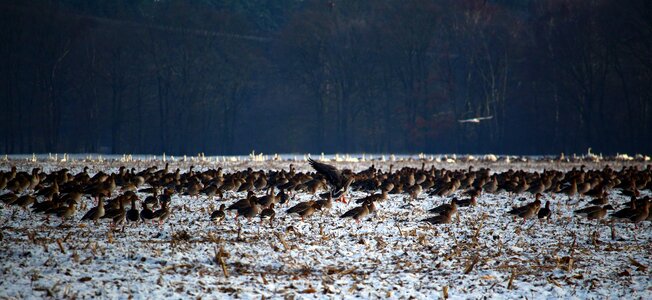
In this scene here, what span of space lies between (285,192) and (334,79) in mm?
45302

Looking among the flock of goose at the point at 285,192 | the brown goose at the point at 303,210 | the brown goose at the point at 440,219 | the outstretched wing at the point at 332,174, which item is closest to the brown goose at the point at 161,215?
the flock of goose at the point at 285,192

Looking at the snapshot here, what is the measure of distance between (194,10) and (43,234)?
2100 inches

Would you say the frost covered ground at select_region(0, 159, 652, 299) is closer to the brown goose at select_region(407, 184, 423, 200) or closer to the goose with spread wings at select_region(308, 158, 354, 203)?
the goose with spread wings at select_region(308, 158, 354, 203)

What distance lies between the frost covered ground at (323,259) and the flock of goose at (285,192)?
1.12 ft

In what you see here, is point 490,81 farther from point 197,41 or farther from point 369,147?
point 197,41

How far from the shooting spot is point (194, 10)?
64.3m

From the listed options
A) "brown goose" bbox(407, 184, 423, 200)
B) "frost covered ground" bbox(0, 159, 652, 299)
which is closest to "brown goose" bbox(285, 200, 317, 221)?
"frost covered ground" bbox(0, 159, 652, 299)

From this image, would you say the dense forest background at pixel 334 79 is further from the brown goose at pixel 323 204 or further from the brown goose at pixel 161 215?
the brown goose at pixel 161 215

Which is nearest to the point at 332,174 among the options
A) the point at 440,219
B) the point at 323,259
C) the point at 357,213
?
Result: the point at 357,213

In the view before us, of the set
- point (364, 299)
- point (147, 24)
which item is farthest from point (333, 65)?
point (364, 299)

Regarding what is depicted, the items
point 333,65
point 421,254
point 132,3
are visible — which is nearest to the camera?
point 421,254

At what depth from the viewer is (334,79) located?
66375 mm

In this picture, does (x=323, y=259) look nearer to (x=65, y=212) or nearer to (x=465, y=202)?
(x=65, y=212)

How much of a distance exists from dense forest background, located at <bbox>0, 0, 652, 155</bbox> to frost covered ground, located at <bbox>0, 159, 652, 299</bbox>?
4297 cm
